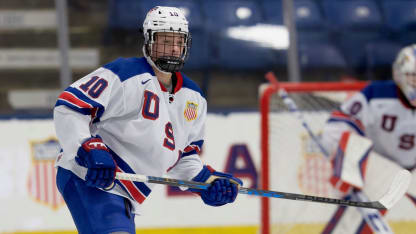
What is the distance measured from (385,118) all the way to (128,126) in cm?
160

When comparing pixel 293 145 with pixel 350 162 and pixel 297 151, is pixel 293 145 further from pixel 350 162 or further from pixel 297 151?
pixel 350 162

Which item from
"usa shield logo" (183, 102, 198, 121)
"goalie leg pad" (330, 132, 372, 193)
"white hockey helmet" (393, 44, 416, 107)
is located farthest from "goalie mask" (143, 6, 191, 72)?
"white hockey helmet" (393, 44, 416, 107)

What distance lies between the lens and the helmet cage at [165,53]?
2164mm

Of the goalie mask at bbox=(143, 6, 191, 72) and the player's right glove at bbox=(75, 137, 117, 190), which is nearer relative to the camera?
the player's right glove at bbox=(75, 137, 117, 190)

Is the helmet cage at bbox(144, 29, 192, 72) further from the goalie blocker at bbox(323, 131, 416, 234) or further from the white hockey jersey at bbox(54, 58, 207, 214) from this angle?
the goalie blocker at bbox(323, 131, 416, 234)

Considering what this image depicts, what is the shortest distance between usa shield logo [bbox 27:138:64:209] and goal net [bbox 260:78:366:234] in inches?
42.9

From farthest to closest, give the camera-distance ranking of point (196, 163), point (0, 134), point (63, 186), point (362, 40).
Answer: point (362, 40), point (0, 134), point (196, 163), point (63, 186)

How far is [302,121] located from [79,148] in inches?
67.5

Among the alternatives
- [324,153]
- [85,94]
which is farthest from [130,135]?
[324,153]

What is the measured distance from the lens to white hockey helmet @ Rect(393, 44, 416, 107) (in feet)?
10.8

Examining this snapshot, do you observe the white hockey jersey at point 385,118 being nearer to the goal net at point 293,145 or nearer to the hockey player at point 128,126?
the goal net at point 293,145

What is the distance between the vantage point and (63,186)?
7.14 ft

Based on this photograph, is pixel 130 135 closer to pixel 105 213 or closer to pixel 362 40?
pixel 105 213

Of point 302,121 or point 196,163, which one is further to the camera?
point 302,121
